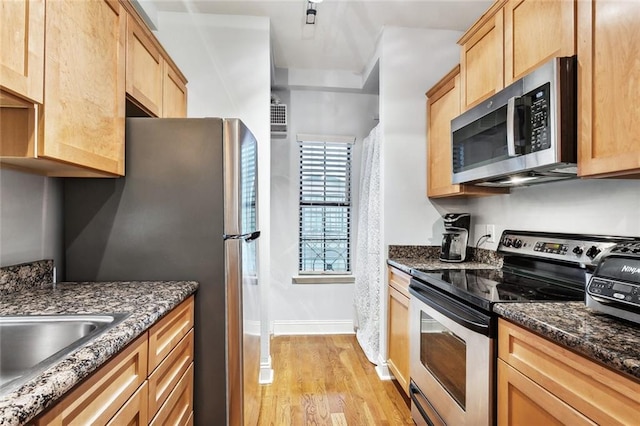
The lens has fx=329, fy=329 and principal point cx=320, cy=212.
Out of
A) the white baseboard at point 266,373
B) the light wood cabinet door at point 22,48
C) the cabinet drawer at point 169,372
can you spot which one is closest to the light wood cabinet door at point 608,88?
the cabinet drawer at point 169,372

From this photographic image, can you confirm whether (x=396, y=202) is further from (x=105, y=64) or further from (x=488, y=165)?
(x=105, y=64)

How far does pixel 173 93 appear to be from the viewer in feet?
7.26

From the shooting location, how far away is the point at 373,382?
2.49 metres

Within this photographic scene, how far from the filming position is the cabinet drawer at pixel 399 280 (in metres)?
2.17

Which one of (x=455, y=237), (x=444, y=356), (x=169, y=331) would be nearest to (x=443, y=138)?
(x=455, y=237)

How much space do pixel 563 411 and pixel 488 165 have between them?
1139 millimetres

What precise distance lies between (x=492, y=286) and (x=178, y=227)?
1.50 metres

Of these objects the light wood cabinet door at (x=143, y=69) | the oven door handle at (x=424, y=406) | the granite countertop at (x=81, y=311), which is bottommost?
the oven door handle at (x=424, y=406)

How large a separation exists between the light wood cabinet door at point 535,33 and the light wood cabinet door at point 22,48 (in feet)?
5.99

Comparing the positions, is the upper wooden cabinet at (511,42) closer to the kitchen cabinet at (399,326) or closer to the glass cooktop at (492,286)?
the glass cooktop at (492,286)

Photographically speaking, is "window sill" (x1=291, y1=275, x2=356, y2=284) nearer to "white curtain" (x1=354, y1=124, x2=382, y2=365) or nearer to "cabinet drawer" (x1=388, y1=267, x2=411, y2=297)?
"white curtain" (x1=354, y1=124, x2=382, y2=365)

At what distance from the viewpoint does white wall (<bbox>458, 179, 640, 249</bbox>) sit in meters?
1.38

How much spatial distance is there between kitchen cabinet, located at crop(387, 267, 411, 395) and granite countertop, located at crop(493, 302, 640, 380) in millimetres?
980

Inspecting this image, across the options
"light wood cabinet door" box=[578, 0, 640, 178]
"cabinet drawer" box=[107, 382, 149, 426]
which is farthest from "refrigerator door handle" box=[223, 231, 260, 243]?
"light wood cabinet door" box=[578, 0, 640, 178]
